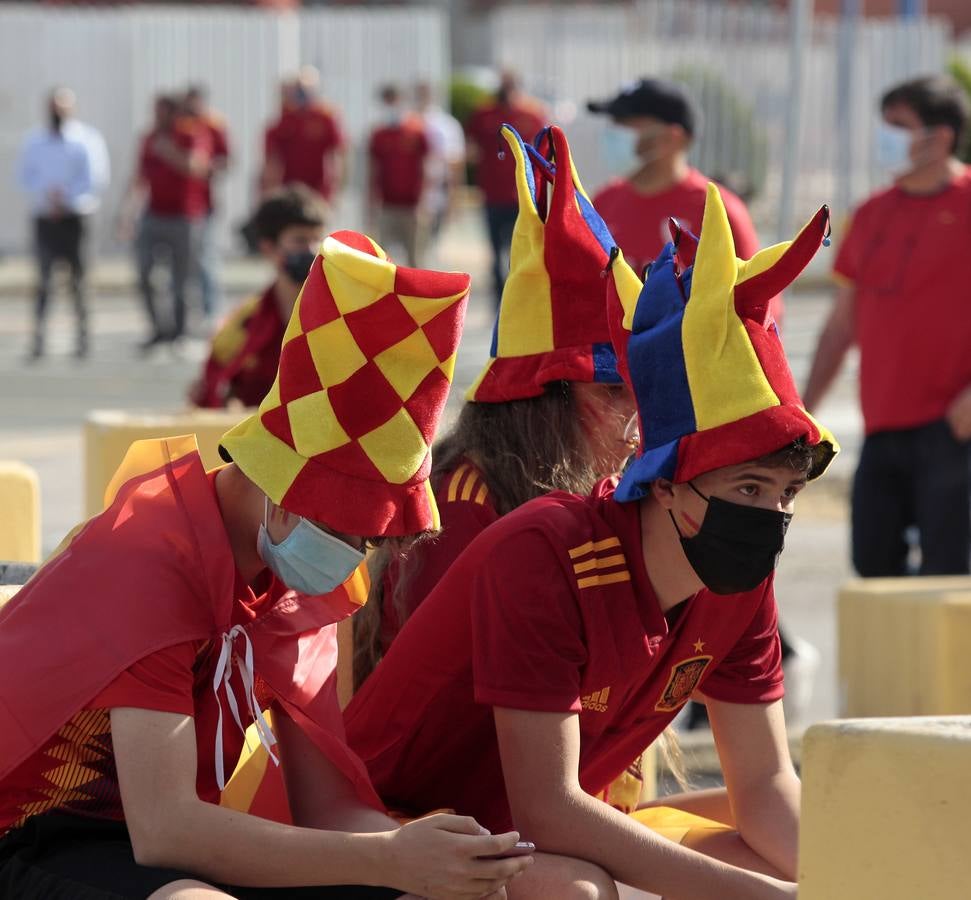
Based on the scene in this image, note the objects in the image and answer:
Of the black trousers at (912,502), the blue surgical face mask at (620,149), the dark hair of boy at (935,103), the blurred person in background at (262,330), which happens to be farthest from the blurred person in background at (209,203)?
the black trousers at (912,502)

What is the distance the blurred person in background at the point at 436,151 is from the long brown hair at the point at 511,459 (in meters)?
13.2

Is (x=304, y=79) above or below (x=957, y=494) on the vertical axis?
above

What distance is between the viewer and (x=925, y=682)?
218 inches

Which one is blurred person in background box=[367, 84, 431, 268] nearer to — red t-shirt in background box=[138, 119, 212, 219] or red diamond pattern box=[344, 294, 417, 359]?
red t-shirt in background box=[138, 119, 212, 219]

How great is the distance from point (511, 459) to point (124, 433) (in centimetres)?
225

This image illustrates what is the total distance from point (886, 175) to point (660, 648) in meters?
14.9

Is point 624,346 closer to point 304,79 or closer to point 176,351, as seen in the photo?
point 176,351

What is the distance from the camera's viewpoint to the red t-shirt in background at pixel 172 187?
48.1ft

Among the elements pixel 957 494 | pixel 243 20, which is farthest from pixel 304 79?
pixel 957 494

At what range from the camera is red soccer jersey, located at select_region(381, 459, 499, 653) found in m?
3.77

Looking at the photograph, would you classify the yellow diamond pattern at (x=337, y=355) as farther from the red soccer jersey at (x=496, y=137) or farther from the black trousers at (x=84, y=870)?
the red soccer jersey at (x=496, y=137)

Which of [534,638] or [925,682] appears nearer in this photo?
[534,638]

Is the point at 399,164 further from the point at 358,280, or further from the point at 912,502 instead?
the point at 358,280

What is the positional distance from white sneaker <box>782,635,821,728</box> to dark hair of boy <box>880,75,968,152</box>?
5.64 feet
